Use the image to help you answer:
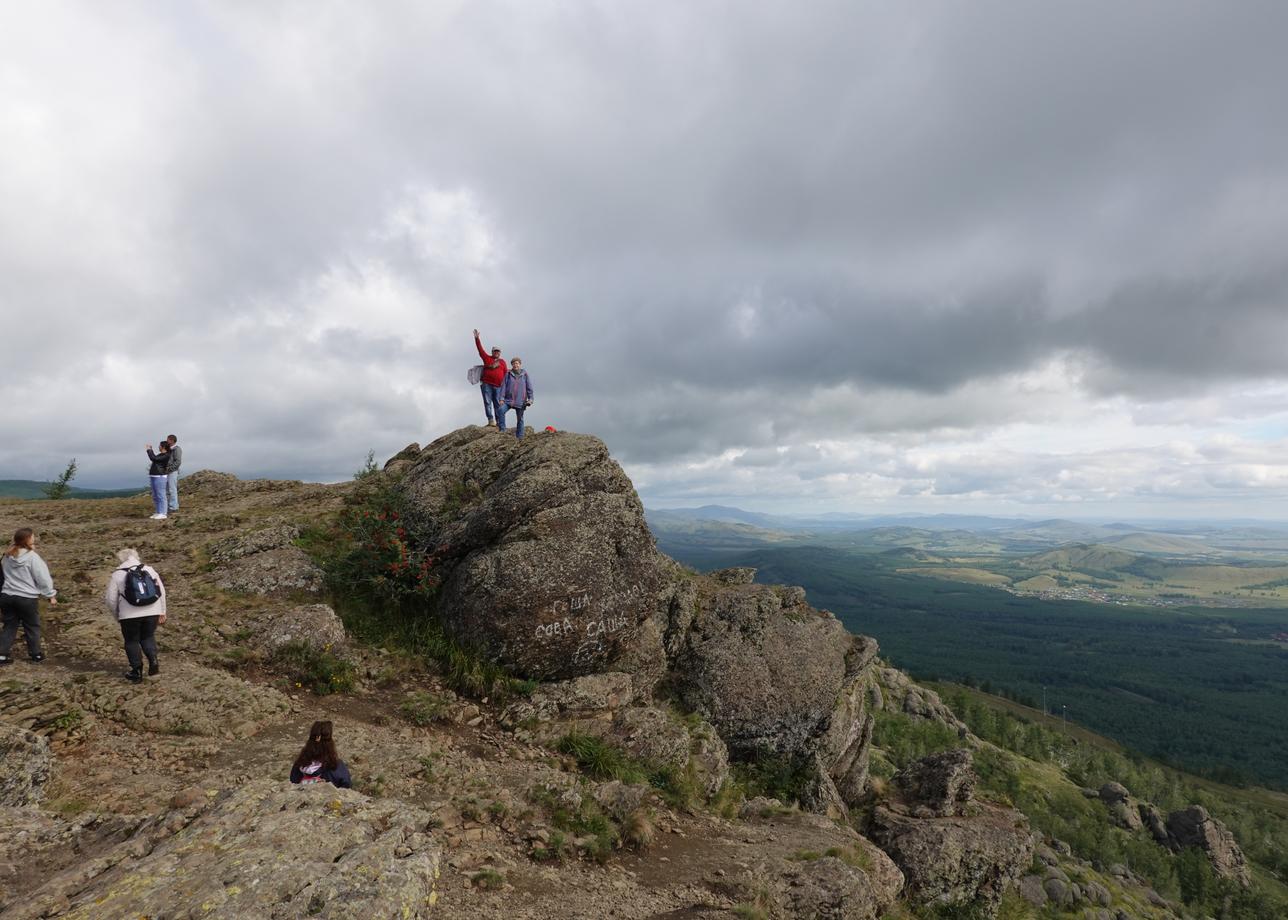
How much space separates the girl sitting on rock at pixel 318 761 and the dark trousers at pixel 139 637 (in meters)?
5.71

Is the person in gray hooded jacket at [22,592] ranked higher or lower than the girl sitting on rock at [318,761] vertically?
higher

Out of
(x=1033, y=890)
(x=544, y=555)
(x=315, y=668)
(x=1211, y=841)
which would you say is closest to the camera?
(x=315, y=668)

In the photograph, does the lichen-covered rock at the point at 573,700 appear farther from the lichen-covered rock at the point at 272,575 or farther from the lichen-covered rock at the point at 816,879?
the lichen-covered rock at the point at 272,575

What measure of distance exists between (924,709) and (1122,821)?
39.1 meters

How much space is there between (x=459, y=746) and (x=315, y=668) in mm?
4588

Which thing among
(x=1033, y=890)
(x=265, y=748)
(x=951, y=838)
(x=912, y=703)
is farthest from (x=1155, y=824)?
(x=265, y=748)

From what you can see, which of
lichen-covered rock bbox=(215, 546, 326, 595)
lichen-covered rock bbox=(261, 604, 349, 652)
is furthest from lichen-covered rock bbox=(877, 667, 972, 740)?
lichen-covered rock bbox=(261, 604, 349, 652)

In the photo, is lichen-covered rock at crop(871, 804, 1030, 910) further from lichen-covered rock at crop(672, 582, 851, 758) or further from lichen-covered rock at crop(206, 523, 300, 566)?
lichen-covered rock at crop(206, 523, 300, 566)

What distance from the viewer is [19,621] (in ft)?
40.8

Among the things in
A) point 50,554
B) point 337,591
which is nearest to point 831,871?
point 337,591

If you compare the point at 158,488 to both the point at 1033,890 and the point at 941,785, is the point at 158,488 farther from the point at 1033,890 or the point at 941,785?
the point at 1033,890

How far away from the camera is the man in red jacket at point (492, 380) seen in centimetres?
2527

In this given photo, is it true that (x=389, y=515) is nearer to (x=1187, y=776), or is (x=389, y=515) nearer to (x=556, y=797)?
(x=556, y=797)

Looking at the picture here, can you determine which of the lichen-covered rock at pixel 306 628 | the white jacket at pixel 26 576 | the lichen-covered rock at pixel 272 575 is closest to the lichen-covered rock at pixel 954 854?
the lichen-covered rock at pixel 306 628
